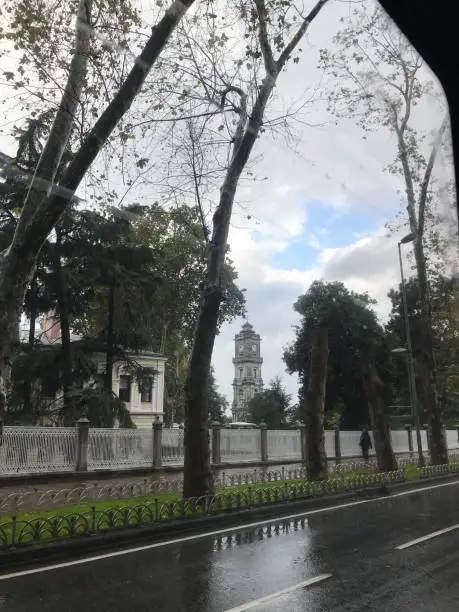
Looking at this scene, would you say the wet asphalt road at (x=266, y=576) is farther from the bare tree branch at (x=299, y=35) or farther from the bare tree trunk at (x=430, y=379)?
the bare tree trunk at (x=430, y=379)

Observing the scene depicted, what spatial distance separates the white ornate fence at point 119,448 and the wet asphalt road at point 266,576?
8.65 metres

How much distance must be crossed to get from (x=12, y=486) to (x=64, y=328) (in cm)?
878

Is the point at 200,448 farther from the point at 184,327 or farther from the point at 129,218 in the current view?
the point at 184,327

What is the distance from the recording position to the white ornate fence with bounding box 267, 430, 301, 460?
24.1m

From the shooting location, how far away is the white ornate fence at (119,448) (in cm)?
1736

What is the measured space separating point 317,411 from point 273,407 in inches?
1417

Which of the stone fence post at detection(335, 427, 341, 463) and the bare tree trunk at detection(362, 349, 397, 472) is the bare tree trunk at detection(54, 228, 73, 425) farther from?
the stone fence post at detection(335, 427, 341, 463)

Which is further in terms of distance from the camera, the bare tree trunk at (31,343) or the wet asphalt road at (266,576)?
the bare tree trunk at (31,343)

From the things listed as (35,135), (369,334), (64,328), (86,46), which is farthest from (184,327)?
(86,46)

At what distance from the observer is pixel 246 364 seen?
99562 millimetres

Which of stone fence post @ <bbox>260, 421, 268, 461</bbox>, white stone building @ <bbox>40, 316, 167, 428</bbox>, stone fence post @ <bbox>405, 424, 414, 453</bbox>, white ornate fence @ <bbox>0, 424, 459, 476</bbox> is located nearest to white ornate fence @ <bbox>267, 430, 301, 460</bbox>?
white ornate fence @ <bbox>0, 424, 459, 476</bbox>

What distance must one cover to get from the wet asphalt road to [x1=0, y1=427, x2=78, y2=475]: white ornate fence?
26.1 ft

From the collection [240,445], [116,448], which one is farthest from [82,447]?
[240,445]

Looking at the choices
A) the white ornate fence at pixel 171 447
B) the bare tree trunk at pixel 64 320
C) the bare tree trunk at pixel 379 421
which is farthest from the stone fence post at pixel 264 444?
the bare tree trunk at pixel 64 320
